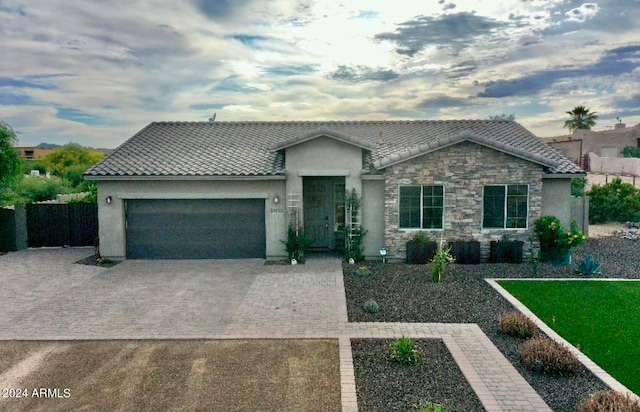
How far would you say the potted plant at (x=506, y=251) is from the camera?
1535cm

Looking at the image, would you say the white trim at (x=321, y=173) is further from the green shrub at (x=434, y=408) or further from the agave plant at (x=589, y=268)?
the green shrub at (x=434, y=408)

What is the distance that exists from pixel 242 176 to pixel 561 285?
34.2ft

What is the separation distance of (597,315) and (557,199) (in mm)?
6537

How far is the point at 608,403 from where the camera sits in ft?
19.8

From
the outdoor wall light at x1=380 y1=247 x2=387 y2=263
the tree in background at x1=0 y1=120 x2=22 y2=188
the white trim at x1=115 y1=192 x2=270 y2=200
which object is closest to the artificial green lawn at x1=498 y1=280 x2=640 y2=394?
the outdoor wall light at x1=380 y1=247 x2=387 y2=263

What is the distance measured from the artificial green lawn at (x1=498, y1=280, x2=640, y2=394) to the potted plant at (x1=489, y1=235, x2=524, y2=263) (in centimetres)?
214

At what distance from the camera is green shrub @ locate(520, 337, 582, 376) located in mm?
7480

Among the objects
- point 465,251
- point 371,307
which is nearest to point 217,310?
point 371,307

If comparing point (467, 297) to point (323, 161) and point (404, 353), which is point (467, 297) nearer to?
point (404, 353)

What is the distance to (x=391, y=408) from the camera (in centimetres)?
652

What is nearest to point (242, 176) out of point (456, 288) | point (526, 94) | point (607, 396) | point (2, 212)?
point (456, 288)

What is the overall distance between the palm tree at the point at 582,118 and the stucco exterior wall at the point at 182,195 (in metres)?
58.2

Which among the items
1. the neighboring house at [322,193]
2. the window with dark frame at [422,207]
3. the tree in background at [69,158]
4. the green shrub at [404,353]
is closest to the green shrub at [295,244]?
the neighboring house at [322,193]

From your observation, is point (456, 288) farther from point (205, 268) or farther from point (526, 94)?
point (526, 94)
